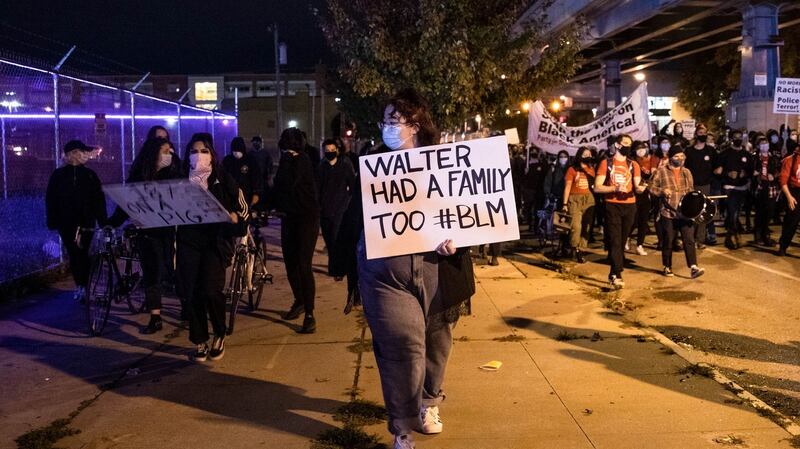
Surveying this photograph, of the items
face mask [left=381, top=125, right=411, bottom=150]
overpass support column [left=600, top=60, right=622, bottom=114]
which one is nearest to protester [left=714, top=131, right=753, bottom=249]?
face mask [left=381, top=125, right=411, bottom=150]

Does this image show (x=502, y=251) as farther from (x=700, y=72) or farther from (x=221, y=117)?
(x=700, y=72)

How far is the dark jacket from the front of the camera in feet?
30.1

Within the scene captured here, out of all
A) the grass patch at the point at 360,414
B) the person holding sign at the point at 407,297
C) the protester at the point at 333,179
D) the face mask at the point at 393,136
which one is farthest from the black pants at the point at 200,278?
the protester at the point at 333,179

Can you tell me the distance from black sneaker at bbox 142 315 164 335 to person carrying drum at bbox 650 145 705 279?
22.2 feet

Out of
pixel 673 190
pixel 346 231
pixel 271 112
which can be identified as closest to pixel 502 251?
pixel 673 190

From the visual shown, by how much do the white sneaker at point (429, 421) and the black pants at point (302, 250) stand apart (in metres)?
3.21

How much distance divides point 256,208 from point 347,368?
9.12 feet

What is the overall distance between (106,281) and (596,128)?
10.6 meters

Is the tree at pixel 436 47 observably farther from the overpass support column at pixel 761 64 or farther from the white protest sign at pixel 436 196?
the overpass support column at pixel 761 64

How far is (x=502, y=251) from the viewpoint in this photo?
14312mm

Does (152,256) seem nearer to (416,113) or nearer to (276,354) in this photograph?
(276,354)

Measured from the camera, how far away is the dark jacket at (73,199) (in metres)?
9.18

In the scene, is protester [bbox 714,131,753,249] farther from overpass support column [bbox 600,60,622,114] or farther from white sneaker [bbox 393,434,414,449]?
overpass support column [bbox 600,60,622,114]

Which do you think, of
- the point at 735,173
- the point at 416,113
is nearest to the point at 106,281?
the point at 416,113
